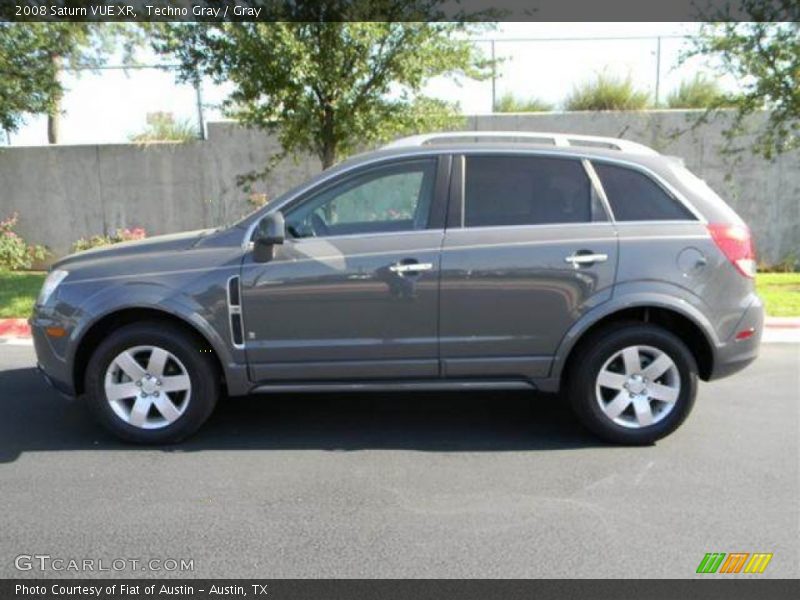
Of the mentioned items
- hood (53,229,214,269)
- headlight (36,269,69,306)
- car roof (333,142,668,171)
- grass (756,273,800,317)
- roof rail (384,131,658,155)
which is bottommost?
grass (756,273,800,317)

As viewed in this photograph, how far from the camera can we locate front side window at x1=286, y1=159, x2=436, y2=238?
4.41m

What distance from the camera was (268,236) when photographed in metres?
4.19

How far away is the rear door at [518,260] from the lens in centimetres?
426

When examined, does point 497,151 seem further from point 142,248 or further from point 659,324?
point 142,248

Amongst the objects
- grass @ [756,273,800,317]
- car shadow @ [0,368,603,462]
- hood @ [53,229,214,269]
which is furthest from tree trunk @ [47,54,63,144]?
grass @ [756,273,800,317]

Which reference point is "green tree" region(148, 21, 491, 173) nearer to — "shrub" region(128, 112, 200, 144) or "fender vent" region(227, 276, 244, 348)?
"shrub" region(128, 112, 200, 144)

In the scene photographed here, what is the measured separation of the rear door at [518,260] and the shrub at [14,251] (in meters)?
10.5

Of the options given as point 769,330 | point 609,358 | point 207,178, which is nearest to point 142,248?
point 609,358

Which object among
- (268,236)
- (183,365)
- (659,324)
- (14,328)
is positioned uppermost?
(268,236)

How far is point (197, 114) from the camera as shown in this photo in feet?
43.1

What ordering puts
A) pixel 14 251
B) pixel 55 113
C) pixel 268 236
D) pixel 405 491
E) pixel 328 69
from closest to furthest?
pixel 405 491
pixel 268 236
pixel 328 69
pixel 55 113
pixel 14 251

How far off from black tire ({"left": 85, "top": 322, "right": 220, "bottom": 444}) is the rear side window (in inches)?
111

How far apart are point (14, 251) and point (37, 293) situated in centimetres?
354
